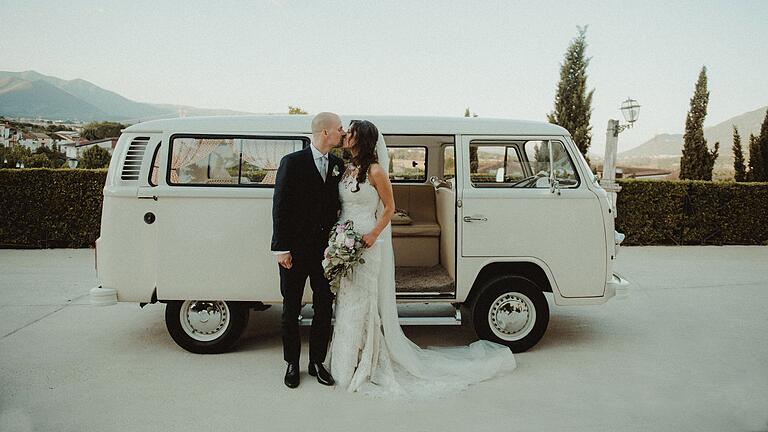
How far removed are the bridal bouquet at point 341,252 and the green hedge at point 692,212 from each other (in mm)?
9481

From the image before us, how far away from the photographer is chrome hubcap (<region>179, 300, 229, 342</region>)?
5211 millimetres

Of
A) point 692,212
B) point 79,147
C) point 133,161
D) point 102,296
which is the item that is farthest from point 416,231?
point 79,147

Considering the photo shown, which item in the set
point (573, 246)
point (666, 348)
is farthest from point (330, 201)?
point (666, 348)

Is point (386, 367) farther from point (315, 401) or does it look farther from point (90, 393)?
point (90, 393)

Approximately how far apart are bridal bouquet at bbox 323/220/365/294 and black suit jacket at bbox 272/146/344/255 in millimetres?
142

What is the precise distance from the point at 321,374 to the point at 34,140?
1319 cm

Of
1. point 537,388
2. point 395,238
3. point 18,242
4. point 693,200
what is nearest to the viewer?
point 537,388

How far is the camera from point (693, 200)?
40.3ft

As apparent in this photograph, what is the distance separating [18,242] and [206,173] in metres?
8.10

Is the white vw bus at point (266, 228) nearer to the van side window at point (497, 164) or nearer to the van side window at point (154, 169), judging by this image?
the van side window at point (154, 169)

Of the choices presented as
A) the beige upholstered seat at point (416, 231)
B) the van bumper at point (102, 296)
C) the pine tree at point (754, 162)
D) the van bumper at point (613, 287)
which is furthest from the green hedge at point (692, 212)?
the van bumper at point (102, 296)

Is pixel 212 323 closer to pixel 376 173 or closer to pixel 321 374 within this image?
pixel 321 374

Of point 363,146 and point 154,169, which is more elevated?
point 363,146

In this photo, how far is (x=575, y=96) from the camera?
17609 mm
